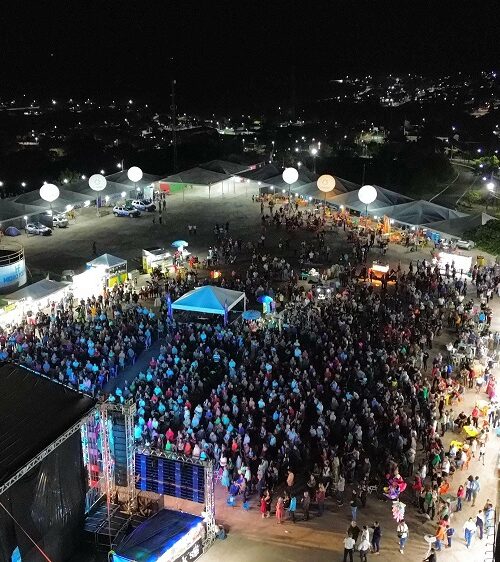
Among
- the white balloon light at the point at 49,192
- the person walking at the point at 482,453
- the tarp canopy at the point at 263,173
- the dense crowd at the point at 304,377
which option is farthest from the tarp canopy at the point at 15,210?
the person walking at the point at 482,453

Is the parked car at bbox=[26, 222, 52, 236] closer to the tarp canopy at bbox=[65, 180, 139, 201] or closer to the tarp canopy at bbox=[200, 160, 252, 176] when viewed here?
the tarp canopy at bbox=[65, 180, 139, 201]

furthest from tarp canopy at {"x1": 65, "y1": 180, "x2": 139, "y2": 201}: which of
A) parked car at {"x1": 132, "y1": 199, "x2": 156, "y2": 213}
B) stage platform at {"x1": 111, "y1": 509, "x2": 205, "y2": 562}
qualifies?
stage platform at {"x1": 111, "y1": 509, "x2": 205, "y2": 562}

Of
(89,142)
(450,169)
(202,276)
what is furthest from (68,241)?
(89,142)

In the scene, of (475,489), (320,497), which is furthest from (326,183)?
(320,497)

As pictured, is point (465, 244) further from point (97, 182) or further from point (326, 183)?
point (97, 182)

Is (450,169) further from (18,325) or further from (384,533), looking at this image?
(384,533)

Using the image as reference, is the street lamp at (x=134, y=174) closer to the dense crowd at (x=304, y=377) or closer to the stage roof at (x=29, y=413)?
the dense crowd at (x=304, y=377)
